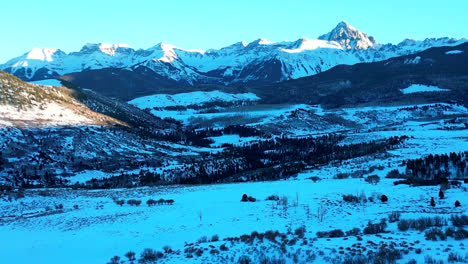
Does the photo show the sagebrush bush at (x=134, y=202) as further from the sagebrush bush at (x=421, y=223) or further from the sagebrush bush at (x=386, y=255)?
the sagebrush bush at (x=386, y=255)

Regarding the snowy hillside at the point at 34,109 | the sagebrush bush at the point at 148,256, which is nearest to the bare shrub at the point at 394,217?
the sagebrush bush at the point at 148,256

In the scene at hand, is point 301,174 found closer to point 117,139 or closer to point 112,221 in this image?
point 112,221

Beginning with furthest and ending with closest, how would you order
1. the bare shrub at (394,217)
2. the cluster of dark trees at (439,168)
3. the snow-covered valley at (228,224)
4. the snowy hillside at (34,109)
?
the snowy hillside at (34,109) < the cluster of dark trees at (439,168) < the bare shrub at (394,217) < the snow-covered valley at (228,224)

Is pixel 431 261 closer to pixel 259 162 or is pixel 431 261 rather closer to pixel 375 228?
pixel 375 228

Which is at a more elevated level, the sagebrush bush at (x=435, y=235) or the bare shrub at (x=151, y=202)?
the bare shrub at (x=151, y=202)

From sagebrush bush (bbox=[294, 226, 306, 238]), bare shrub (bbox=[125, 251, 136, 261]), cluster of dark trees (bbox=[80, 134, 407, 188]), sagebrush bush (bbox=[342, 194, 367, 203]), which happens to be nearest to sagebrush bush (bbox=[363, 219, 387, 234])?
sagebrush bush (bbox=[294, 226, 306, 238])

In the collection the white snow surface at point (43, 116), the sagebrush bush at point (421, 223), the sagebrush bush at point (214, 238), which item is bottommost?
the sagebrush bush at point (214, 238)

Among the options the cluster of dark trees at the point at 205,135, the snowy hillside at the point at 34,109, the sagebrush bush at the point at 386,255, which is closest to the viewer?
the sagebrush bush at the point at 386,255

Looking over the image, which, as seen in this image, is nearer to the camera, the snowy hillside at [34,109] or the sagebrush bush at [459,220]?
the sagebrush bush at [459,220]

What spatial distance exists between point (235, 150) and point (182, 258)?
81.7 meters

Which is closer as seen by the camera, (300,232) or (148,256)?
(148,256)

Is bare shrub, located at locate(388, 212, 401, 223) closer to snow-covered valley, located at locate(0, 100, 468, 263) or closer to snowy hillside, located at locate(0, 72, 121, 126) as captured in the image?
snow-covered valley, located at locate(0, 100, 468, 263)

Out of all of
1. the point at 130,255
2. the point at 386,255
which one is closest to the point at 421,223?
the point at 386,255

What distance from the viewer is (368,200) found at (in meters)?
28.1
